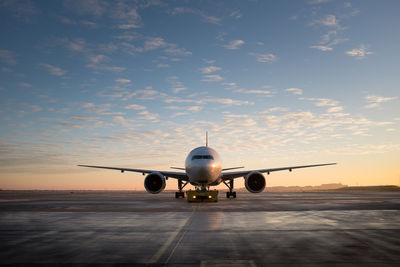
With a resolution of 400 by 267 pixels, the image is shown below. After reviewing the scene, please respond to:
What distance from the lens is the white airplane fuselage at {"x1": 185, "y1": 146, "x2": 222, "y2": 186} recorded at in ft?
76.2

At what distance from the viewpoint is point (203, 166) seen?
23.1 m

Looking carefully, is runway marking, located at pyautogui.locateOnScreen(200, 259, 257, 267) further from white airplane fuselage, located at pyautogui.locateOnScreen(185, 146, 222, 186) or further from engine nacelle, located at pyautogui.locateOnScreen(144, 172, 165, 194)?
engine nacelle, located at pyautogui.locateOnScreen(144, 172, 165, 194)

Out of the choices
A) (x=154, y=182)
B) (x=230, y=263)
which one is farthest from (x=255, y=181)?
(x=230, y=263)

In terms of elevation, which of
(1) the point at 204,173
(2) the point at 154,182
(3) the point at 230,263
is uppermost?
(1) the point at 204,173

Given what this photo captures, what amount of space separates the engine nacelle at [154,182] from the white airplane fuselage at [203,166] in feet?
8.42

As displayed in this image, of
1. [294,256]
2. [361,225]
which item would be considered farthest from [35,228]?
[361,225]

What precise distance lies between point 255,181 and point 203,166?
542 cm

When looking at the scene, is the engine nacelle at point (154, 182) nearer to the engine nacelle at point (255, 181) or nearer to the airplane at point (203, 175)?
the airplane at point (203, 175)

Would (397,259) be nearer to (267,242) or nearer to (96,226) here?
(267,242)

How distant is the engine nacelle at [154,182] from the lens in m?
25.9

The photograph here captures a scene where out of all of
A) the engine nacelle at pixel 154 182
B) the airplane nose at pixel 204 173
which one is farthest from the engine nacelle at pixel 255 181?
the engine nacelle at pixel 154 182

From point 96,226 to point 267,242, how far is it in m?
5.08

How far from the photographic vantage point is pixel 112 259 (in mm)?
5145

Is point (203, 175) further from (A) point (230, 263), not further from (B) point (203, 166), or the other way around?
(A) point (230, 263)
